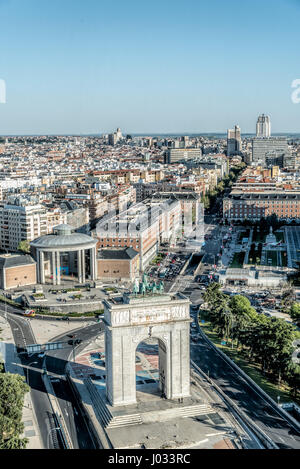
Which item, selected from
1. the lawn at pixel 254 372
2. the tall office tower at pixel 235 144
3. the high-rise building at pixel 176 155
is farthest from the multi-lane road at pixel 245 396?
the tall office tower at pixel 235 144

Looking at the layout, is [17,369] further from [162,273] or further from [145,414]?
[162,273]

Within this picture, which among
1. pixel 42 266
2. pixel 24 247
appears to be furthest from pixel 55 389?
pixel 24 247

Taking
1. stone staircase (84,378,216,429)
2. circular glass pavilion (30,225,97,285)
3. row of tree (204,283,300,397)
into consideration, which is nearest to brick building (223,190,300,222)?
circular glass pavilion (30,225,97,285)

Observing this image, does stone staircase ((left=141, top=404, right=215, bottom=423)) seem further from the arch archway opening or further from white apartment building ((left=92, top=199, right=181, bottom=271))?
white apartment building ((left=92, top=199, right=181, bottom=271))

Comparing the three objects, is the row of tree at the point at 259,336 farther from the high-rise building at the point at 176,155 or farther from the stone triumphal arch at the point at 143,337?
the high-rise building at the point at 176,155

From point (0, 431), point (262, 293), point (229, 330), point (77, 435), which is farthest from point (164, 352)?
point (262, 293)

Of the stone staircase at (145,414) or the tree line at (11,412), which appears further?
the stone staircase at (145,414)

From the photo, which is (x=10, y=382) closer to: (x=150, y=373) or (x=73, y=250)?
(x=150, y=373)
